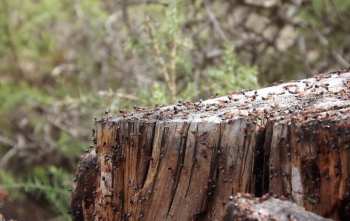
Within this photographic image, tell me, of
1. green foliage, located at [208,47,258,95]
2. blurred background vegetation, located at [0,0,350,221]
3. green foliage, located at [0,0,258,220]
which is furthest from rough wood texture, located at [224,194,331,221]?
blurred background vegetation, located at [0,0,350,221]

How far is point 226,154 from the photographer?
6.27 ft

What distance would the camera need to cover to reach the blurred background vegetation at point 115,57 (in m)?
4.37

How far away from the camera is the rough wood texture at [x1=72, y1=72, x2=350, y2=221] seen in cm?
174

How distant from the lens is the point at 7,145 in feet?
18.8

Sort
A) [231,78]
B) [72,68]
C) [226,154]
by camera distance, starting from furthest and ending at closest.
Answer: [72,68] < [231,78] < [226,154]

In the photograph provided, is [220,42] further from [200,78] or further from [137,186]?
[137,186]

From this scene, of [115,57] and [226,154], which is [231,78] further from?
[115,57]

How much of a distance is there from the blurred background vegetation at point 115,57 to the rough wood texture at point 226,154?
4.95 feet

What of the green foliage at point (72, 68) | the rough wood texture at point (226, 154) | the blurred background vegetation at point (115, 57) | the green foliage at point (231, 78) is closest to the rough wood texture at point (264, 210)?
the rough wood texture at point (226, 154)

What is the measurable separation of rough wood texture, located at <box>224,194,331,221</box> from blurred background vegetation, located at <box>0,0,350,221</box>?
2.03 meters

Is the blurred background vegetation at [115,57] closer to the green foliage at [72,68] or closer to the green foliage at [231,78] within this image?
the green foliage at [72,68]

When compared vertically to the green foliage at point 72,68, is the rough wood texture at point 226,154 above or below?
below

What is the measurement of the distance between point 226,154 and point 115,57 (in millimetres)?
3682

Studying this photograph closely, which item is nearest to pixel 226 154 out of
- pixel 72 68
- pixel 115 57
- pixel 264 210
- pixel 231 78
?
pixel 264 210
